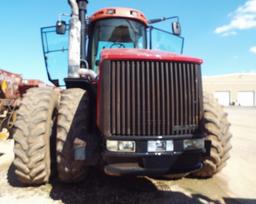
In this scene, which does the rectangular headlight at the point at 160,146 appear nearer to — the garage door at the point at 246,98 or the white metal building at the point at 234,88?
the white metal building at the point at 234,88

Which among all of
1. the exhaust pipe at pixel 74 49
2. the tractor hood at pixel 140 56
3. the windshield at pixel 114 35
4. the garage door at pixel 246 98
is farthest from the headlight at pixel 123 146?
the garage door at pixel 246 98

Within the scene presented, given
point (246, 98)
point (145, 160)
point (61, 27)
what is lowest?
point (246, 98)

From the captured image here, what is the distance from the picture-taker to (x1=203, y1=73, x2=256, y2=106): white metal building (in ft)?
187

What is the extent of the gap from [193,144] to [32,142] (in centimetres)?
213

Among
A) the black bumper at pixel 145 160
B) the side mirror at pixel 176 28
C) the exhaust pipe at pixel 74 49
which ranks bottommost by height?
the black bumper at pixel 145 160

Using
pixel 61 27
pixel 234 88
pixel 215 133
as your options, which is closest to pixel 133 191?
pixel 215 133

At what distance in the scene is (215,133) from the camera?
4578mm

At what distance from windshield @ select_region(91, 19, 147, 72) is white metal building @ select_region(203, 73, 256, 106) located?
5314cm

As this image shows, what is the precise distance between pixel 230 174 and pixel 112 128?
9.98 ft

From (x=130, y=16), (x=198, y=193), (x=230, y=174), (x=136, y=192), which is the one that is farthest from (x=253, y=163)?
(x=130, y=16)

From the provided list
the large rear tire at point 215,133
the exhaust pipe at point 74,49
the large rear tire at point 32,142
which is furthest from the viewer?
the exhaust pipe at point 74,49

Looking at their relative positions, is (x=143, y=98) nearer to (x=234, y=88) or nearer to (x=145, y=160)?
(x=145, y=160)

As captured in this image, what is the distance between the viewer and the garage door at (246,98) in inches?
2235

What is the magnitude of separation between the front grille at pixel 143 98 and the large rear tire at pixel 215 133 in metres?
1.10
